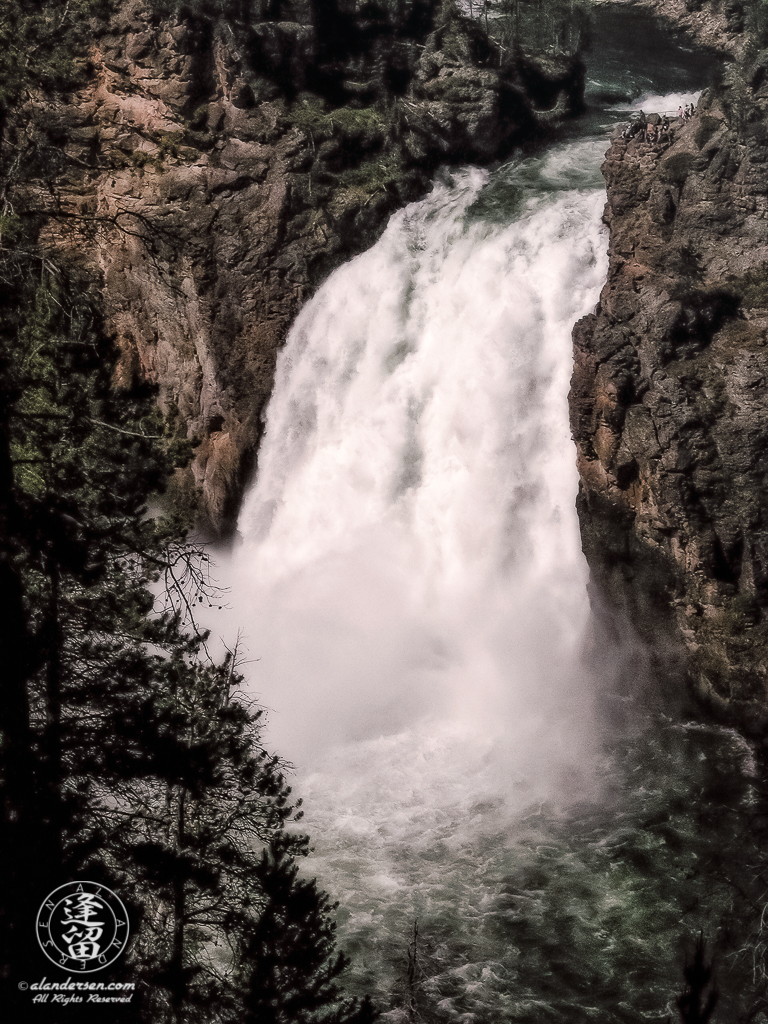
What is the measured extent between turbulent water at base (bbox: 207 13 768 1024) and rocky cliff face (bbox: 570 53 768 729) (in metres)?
1.18

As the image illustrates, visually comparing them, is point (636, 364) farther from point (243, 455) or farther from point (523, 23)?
point (523, 23)

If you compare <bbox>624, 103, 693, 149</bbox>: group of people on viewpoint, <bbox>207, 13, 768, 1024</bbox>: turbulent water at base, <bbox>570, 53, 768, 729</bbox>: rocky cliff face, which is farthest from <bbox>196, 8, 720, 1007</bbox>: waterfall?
<bbox>624, 103, 693, 149</bbox>: group of people on viewpoint

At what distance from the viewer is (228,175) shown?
74.9 feet

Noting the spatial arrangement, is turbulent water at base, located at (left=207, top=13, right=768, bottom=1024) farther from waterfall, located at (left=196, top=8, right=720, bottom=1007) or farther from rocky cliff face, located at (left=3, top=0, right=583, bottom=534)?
rocky cliff face, located at (left=3, top=0, right=583, bottom=534)

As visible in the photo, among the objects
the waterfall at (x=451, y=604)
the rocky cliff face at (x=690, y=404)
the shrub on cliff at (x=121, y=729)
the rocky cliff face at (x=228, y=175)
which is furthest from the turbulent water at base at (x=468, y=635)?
the shrub on cliff at (x=121, y=729)

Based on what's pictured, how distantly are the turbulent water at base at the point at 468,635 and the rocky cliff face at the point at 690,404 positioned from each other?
1181 mm

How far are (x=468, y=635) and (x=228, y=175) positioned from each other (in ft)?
45.2

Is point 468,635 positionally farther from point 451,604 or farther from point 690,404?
point 690,404

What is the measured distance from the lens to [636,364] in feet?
51.1

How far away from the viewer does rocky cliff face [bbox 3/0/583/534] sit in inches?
894

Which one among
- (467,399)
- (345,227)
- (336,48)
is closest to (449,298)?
(467,399)

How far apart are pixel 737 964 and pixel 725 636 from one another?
547 cm

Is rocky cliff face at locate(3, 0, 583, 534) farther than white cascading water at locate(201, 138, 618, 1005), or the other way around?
rocky cliff face at locate(3, 0, 583, 534)

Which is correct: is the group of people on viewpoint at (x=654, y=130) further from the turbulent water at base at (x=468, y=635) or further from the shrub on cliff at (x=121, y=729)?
the shrub on cliff at (x=121, y=729)
